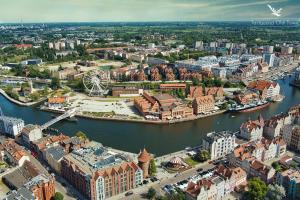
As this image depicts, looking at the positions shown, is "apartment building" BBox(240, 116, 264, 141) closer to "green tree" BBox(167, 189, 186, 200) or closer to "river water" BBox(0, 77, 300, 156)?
"river water" BBox(0, 77, 300, 156)

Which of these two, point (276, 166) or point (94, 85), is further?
point (94, 85)

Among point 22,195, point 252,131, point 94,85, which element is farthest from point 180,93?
point 22,195

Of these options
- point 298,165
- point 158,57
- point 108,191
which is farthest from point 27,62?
point 298,165

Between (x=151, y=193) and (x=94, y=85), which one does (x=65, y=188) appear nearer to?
(x=151, y=193)

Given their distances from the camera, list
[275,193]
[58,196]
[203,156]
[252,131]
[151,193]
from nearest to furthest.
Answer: [275,193], [58,196], [151,193], [203,156], [252,131]

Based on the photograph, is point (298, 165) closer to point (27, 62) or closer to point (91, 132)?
point (91, 132)

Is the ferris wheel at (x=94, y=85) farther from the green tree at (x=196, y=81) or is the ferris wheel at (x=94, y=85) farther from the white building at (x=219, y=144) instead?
the white building at (x=219, y=144)

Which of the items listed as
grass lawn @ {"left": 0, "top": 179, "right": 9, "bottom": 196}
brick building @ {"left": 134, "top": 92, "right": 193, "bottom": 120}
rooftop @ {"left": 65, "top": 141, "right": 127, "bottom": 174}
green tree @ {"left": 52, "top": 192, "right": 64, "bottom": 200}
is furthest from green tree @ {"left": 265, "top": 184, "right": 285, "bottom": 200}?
brick building @ {"left": 134, "top": 92, "right": 193, "bottom": 120}
